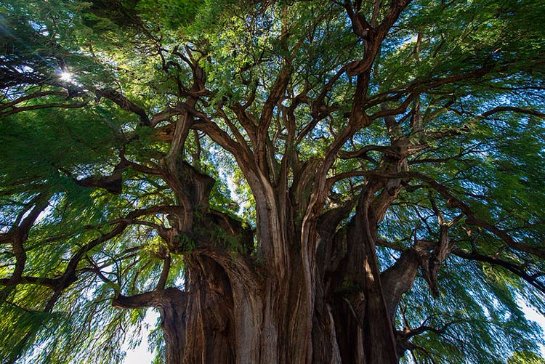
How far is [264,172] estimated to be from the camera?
15.1ft

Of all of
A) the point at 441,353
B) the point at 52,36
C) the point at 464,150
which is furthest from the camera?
the point at 441,353

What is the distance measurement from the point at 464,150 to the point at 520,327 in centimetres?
249

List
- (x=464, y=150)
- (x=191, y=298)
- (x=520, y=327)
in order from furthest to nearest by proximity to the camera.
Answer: (x=520, y=327) → (x=464, y=150) → (x=191, y=298)

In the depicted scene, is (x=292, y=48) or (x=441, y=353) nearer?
(x=292, y=48)

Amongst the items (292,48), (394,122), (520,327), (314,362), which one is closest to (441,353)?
(520,327)

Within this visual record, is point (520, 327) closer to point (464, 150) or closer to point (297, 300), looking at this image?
point (464, 150)

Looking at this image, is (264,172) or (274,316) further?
(264,172)

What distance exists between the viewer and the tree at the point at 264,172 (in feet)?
9.18

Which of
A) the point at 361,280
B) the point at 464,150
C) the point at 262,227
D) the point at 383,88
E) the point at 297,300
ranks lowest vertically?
the point at 297,300

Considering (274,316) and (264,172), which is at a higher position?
(264,172)

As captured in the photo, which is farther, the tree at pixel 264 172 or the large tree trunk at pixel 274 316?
the large tree trunk at pixel 274 316

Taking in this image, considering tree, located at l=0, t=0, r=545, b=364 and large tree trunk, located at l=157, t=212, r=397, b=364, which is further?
large tree trunk, located at l=157, t=212, r=397, b=364

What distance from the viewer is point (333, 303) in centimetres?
450

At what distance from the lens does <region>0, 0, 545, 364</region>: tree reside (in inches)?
110
